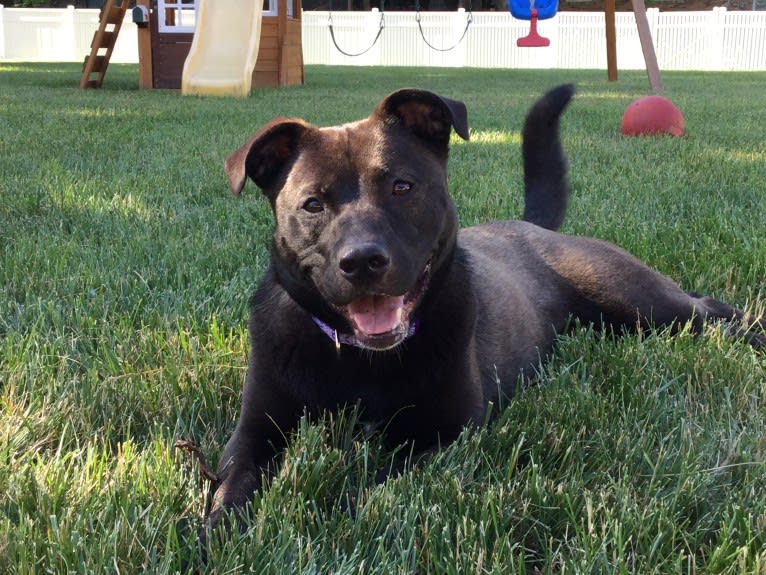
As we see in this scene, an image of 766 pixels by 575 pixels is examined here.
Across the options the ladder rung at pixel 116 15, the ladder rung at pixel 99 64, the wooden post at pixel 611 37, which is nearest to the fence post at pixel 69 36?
the ladder rung at pixel 116 15

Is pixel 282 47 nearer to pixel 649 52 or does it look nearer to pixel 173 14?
pixel 173 14

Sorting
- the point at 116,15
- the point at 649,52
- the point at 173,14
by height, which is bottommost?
the point at 649,52

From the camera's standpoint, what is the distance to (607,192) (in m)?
4.95

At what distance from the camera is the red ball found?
24.0 ft

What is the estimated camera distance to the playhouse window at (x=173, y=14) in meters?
14.6

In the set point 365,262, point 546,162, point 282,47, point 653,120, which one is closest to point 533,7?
point 282,47

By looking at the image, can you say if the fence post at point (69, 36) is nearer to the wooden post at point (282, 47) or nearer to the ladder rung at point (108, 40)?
the ladder rung at point (108, 40)

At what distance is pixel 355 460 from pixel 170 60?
1355cm

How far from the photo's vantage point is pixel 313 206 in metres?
2.29

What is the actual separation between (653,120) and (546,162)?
4145 mm

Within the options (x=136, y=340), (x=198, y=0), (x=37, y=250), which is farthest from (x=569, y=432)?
(x=198, y=0)

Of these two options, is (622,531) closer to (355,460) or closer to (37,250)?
(355,460)

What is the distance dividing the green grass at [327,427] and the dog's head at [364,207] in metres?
0.34

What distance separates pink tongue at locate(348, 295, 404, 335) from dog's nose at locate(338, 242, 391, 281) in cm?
→ 14
